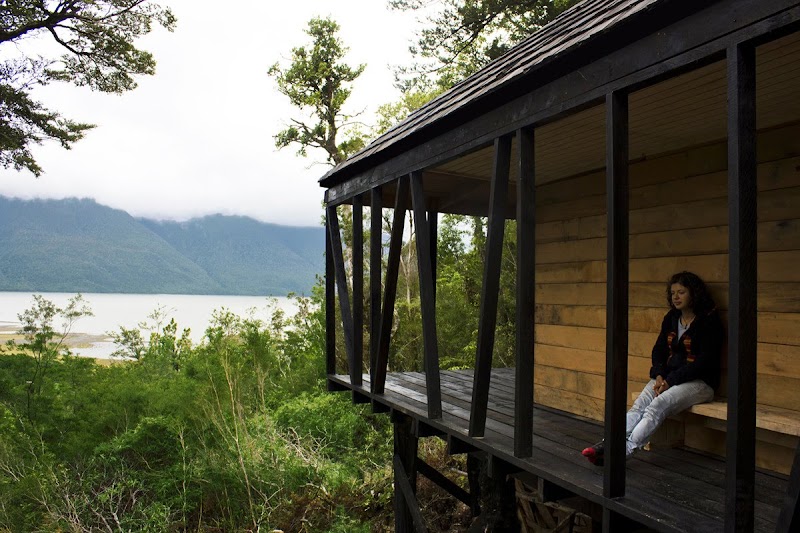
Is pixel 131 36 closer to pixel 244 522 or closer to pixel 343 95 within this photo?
pixel 343 95

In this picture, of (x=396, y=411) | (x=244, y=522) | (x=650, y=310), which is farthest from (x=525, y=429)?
(x=244, y=522)

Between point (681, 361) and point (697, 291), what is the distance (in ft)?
1.53

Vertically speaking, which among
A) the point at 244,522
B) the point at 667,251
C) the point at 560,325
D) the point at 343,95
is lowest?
the point at 244,522

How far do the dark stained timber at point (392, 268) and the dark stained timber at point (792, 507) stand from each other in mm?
3256

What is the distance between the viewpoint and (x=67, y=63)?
572 inches

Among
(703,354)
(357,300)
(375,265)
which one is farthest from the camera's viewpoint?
(357,300)

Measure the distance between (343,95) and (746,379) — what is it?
54.7ft

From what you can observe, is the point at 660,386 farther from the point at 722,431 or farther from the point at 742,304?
the point at 742,304

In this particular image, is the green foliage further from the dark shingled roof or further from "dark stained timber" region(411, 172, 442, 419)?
the dark shingled roof

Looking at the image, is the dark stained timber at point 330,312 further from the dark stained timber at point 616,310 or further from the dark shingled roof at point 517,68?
the dark stained timber at point 616,310

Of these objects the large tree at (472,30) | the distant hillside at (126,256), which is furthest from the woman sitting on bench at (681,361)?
the distant hillside at (126,256)

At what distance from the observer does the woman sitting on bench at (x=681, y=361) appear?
3.70 meters

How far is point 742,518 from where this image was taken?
228cm

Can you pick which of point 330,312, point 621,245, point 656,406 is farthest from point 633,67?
point 330,312
